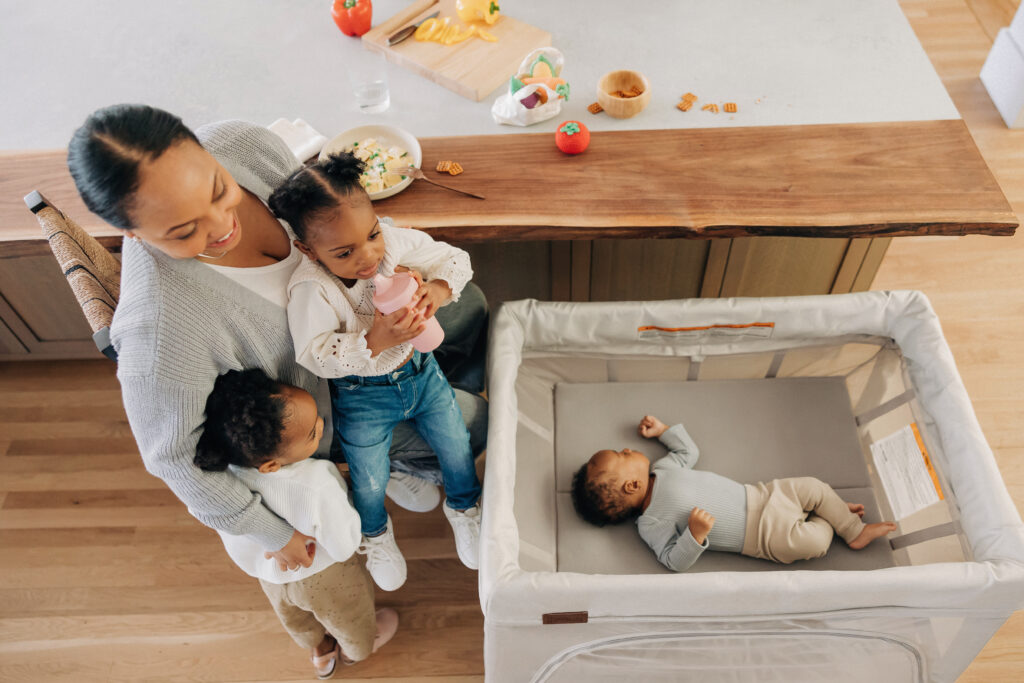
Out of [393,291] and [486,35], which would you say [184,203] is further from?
[486,35]

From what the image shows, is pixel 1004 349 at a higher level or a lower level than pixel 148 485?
higher

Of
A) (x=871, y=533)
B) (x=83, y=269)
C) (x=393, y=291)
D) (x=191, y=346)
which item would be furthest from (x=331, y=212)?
(x=871, y=533)

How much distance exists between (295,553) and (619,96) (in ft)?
3.88

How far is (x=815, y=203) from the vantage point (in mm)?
1486

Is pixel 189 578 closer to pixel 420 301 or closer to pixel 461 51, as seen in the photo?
pixel 420 301

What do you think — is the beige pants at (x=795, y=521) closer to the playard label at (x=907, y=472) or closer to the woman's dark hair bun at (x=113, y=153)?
the playard label at (x=907, y=472)

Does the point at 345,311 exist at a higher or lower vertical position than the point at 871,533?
higher

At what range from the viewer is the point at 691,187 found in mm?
1527

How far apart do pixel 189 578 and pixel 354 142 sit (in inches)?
46.6

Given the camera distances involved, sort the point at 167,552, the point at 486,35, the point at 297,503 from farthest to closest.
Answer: the point at 167,552 < the point at 486,35 < the point at 297,503

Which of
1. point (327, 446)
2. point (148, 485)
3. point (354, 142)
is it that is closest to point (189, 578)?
point (148, 485)

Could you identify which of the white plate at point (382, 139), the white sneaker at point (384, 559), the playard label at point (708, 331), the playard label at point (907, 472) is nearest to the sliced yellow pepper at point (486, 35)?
the white plate at point (382, 139)

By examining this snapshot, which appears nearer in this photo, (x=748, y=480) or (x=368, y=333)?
(x=368, y=333)

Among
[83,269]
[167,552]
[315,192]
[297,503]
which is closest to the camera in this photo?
[315,192]
